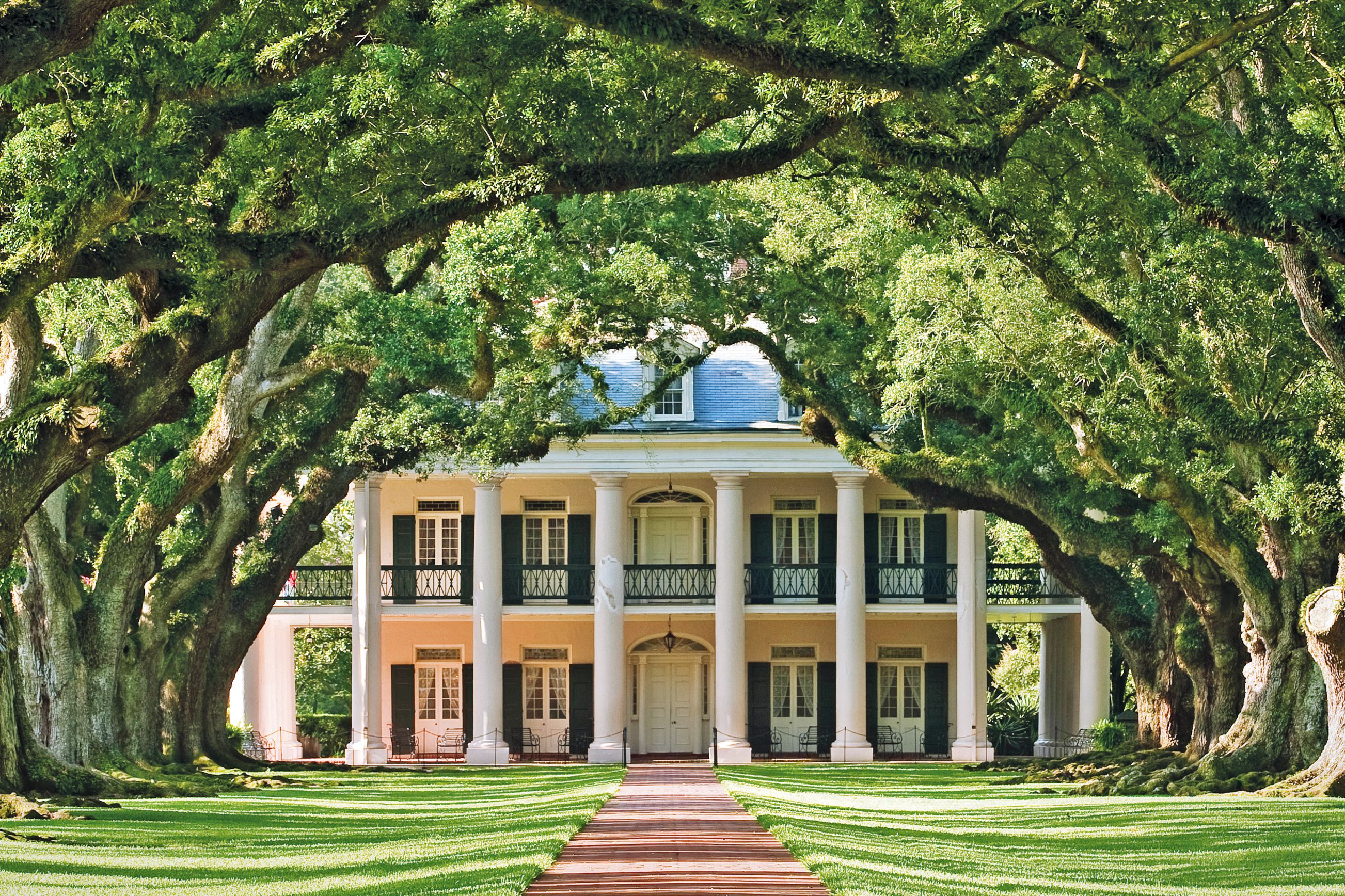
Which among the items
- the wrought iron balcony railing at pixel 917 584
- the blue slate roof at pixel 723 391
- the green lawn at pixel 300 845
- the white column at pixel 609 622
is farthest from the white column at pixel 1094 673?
the green lawn at pixel 300 845

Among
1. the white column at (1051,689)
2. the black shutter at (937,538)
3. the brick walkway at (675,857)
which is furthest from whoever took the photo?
the black shutter at (937,538)

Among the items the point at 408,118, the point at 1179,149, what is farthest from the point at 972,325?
the point at 408,118

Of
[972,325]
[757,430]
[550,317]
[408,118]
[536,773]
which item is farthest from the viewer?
[757,430]

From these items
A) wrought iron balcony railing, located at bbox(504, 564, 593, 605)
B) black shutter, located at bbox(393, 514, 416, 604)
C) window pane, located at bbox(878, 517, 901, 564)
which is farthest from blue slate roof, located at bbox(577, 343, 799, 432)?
black shutter, located at bbox(393, 514, 416, 604)

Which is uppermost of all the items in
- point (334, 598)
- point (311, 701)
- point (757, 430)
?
point (757, 430)

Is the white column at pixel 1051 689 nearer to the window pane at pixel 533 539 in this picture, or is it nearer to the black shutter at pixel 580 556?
the black shutter at pixel 580 556

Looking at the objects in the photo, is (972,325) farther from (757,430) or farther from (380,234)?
(757,430)

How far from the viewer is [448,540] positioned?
36500 mm

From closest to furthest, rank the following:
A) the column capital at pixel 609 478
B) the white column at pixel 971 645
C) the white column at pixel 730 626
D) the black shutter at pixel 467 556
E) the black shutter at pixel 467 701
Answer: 1. the white column at pixel 730 626
2. the white column at pixel 971 645
3. the column capital at pixel 609 478
4. the black shutter at pixel 467 556
5. the black shutter at pixel 467 701

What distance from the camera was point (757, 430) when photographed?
34062 millimetres

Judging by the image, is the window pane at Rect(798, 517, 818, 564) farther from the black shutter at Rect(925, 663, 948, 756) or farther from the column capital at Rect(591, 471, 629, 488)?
the column capital at Rect(591, 471, 629, 488)

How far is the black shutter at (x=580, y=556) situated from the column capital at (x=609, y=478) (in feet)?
7.73

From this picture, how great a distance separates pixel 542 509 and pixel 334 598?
4.74 metres

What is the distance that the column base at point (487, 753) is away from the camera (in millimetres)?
33219
